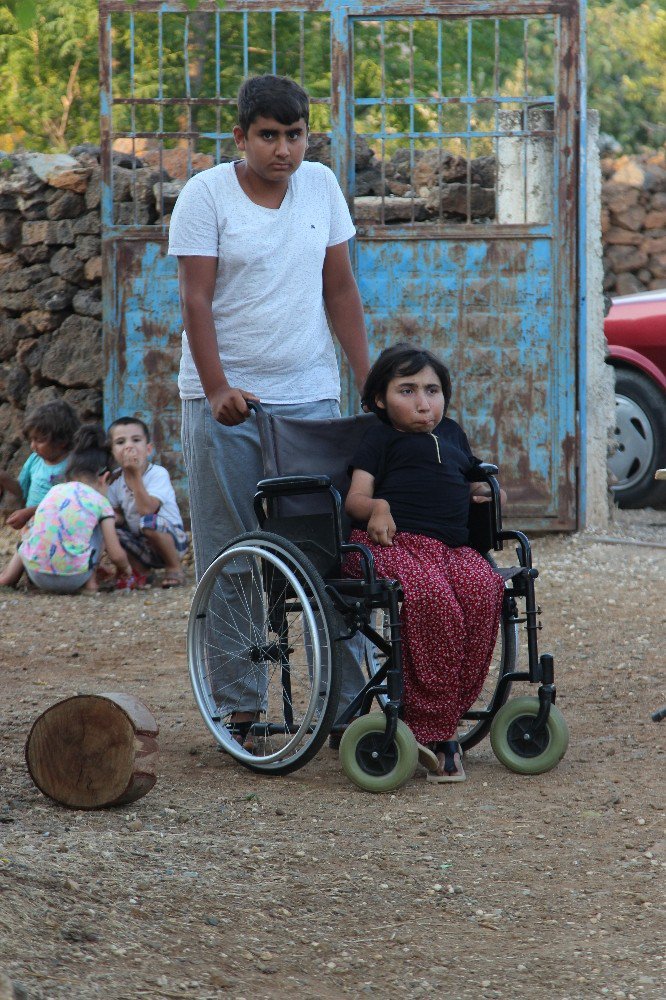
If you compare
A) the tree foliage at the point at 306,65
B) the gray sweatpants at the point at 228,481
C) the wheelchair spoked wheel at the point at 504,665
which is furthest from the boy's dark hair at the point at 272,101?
the tree foliage at the point at 306,65

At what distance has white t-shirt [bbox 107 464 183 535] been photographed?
23.2ft

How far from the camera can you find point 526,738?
3.74 m

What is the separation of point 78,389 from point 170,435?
78 cm

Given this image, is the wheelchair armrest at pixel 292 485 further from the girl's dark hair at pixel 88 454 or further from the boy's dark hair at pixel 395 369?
the girl's dark hair at pixel 88 454

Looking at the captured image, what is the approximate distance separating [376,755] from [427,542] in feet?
1.94

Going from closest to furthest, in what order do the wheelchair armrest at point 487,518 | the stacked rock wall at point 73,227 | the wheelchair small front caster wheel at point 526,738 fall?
1. the wheelchair small front caster wheel at point 526,738
2. the wheelchair armrest at point 487,518
3. the stacked rock wall at point 73,227

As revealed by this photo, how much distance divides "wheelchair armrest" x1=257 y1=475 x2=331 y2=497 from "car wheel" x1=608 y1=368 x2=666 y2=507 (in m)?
5.83

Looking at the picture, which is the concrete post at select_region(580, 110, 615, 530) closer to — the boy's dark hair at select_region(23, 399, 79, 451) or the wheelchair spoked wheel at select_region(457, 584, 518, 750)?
the boy's dark hair at select_region(23, 399, 79, 451)

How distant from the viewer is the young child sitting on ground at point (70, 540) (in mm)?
6766

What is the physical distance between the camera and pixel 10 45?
19.2m

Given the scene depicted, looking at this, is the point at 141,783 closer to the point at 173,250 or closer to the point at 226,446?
the point at 226,446

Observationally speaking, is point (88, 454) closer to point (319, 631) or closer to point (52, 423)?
point (52, 423)

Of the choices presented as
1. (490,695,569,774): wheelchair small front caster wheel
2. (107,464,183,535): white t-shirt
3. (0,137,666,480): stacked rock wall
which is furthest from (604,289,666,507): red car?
(490,695,569,774): wheelchair small front caster wheel

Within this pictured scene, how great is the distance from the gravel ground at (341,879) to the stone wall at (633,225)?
9472 millimetres
